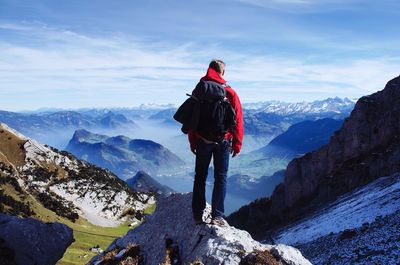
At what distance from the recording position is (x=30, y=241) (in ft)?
123

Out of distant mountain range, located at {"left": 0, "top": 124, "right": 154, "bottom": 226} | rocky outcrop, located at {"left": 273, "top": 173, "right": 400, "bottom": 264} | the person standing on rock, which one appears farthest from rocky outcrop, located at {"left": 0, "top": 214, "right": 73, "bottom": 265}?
distant mountain range, located at {"left": 0, "top": 124, "right": 154, "bottom": 226}

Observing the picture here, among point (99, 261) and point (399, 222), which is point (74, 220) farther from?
point (99, 261)

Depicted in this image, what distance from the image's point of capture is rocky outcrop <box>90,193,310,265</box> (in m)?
15.2

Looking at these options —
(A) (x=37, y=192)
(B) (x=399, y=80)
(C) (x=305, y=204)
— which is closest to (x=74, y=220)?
(A) (x=37, y=192)

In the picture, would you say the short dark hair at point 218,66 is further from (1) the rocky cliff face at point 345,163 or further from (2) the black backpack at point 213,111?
(1) the rocky cliff face at point 345,163

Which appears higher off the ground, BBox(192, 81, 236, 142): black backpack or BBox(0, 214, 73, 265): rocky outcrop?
BBox(192, 81, 236, 142): black backpack

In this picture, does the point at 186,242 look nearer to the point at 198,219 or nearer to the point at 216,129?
the point at 198,219

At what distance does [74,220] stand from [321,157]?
8891 centimetres

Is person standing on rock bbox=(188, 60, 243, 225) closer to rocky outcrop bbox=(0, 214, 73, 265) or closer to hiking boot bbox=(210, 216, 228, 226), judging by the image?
hiking boot bbox=(210, 216, 228, 226)

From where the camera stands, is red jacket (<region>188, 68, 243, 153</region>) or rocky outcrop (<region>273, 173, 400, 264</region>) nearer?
red jacket (<region>188, 68, 243, 153</region>)

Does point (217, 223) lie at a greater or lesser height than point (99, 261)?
greater

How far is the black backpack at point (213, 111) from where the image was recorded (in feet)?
52.3

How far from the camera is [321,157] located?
157750 millimetres

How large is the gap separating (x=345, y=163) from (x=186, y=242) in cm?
13621
